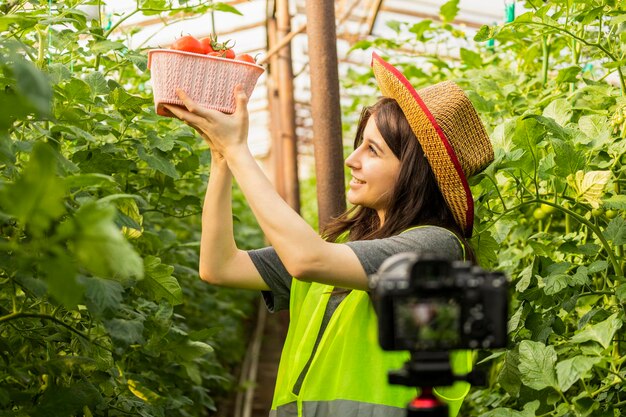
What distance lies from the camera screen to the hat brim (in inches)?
30.7

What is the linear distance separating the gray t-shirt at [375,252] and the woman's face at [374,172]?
0.14m

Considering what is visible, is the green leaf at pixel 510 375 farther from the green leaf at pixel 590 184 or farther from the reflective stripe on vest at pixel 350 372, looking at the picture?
the green leaf at pixel 590 184

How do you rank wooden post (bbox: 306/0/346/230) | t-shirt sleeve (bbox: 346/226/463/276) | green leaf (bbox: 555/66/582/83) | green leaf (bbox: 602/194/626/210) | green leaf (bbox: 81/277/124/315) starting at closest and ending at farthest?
green leaf (bbox: 81/277/124/315) < t-shirt sleeve (bbox: 346/226/463/276) < green leaf (bbox: 602/194/626/210) < green leaf (bbox: 555/66/582/83) < wooden post (bbox: 306/0/346/230)

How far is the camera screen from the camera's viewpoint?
1171 millimetres

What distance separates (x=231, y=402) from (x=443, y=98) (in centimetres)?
460

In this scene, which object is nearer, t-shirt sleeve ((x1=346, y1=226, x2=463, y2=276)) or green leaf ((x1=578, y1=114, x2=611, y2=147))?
t-shirt sleeve ((x1=346, y1=226, x2=463, y2=276))

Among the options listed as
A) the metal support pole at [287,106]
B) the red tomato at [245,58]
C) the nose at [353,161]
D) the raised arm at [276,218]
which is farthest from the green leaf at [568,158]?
the metal support pole at [287,106]

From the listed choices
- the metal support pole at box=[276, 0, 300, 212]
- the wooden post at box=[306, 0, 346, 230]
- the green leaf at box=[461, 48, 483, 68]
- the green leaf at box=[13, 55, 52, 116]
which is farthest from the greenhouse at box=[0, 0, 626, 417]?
the metal support pole at box=[276, 0, 300, 212]

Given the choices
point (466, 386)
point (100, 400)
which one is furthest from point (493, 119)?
point (100, 400)

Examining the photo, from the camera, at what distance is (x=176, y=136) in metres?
2.31

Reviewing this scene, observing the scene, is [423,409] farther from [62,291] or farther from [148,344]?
[148,344]

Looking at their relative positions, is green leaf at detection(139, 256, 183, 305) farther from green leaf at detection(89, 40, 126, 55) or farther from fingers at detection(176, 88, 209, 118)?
green leaf at detection(89, 40, 126, 55)

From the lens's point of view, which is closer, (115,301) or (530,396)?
(115,301)

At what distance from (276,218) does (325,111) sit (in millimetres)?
1435
